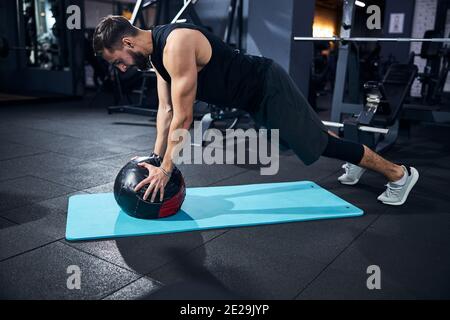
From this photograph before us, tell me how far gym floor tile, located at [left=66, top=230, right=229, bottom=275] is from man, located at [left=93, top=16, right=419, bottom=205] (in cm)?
20

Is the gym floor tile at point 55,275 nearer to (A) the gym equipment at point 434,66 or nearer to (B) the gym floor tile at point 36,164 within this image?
(B) the gym floor tile at point 36,164

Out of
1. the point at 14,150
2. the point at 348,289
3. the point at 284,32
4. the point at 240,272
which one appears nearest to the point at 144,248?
the point at 240,272

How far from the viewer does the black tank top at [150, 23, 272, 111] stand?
1.63 meters

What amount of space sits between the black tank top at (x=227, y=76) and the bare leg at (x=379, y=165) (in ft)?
1.54

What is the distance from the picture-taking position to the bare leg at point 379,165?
6.37ft

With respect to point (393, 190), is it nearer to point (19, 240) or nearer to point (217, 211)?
Result: point (217, 211)

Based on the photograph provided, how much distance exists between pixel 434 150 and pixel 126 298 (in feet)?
10.2

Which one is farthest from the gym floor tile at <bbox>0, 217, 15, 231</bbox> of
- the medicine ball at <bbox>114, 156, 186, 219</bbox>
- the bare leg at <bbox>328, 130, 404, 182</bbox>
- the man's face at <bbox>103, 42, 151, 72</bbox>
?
the bare leg at <bbox>328, 130, 404, 182</bbox>

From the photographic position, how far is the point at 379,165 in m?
1.96

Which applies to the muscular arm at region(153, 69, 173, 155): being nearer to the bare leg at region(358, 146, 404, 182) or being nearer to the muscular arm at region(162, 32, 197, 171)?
the muscular arm at region(162, 32, 197, 171)

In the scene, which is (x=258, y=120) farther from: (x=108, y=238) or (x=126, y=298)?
(x=126, y=298)

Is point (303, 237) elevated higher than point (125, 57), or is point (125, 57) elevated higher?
point (125, 57)

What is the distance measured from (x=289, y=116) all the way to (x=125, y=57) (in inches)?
28.9

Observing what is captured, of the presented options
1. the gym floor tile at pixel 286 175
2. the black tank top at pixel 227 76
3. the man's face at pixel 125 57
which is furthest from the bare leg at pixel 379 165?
the man's face at pixel 125 57
